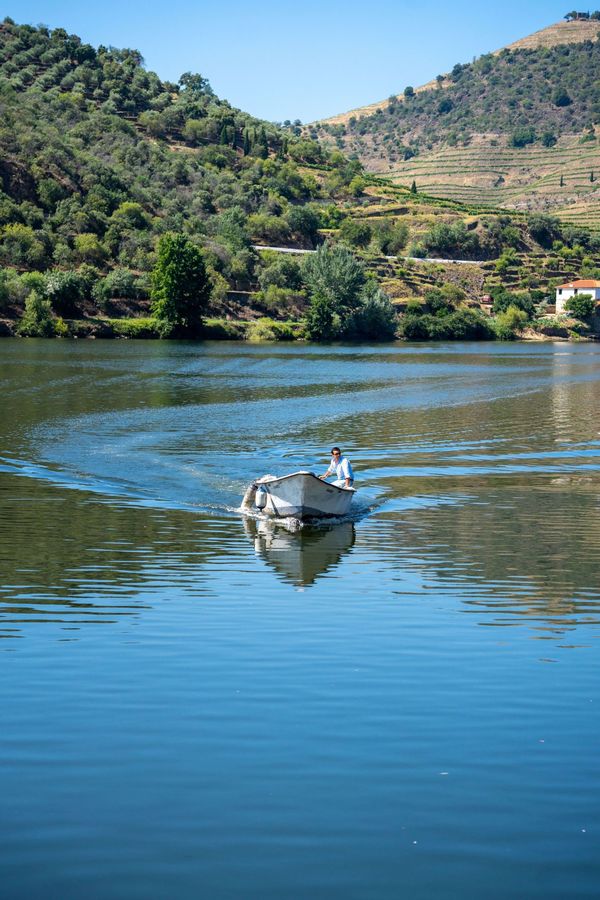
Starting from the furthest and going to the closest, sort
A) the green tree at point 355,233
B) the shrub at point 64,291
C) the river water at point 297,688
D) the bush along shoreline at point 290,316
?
the green tree at point 355,233
the bush along shoreline at point 290,316
the shrub at point 64,291
the river water at point 297,688

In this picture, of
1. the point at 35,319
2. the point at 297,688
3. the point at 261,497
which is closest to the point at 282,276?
the point at 35,319

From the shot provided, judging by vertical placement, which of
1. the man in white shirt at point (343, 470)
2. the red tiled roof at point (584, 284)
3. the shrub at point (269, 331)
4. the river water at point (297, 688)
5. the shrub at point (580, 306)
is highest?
the red tiled roof at point (584, 284)

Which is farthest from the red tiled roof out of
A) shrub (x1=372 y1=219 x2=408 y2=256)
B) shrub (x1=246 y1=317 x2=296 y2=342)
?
shrub (x1=246 y1=317 x2=296 y2=342)

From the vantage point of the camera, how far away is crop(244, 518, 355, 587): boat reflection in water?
21536 mm

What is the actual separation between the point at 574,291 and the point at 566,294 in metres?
1.39

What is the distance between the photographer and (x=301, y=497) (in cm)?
2678

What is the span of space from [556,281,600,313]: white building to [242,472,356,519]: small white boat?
6234 inches

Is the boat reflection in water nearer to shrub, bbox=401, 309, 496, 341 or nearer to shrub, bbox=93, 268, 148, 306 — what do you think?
shrub, bbox=93, 268, 148, 306

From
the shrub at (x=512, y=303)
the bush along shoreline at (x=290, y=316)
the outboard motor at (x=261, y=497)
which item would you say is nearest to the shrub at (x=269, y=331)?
the bush along shoreline at (x=290, y=316)

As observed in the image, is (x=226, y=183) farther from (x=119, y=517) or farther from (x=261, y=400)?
(x=119, y=517)

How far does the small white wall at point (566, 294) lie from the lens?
17812 centimetres

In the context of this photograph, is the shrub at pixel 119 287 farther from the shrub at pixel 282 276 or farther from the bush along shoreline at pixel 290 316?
the shrub at pixel 282 276

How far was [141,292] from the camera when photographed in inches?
5044

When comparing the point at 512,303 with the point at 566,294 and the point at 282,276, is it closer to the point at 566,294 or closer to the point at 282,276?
the point at 566,294
